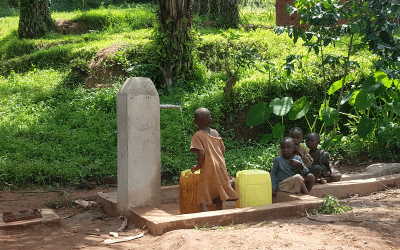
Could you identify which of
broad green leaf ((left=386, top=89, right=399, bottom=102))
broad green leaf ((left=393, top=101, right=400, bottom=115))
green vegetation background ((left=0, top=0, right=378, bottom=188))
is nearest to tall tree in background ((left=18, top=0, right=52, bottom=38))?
green vegetation background ((left=0, top=0, right=378, bottom=188))

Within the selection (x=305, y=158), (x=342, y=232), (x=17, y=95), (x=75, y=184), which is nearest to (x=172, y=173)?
(x=75, y=184)

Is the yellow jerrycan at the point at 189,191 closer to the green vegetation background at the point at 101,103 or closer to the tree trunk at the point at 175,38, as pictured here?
the green vegetation background at the point at 101,103

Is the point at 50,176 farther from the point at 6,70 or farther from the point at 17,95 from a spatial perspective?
the point at 6,70

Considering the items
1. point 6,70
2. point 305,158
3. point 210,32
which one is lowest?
point 305,158

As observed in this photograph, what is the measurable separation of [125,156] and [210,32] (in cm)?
987

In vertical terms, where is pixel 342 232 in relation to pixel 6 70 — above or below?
below

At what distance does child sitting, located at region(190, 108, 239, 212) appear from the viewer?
468 cm

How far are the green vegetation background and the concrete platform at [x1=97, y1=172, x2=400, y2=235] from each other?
58.5 inches

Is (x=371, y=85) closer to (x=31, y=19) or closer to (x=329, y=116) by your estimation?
(x=329, y=116)

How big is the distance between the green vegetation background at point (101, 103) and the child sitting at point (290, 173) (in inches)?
64.0

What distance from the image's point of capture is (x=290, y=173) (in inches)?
207

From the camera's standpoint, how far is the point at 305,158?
5715 millimetres

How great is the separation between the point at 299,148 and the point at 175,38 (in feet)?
18.4

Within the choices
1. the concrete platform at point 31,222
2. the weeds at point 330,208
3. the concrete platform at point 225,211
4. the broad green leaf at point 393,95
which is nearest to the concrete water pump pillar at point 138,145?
the concrete platform at point 225,211
